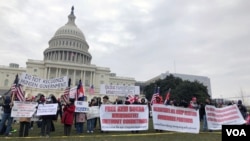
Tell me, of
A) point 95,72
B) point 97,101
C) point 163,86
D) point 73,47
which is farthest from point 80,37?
point 97,101

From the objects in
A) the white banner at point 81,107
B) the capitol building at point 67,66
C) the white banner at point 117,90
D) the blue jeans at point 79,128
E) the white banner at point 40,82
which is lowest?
the blue jeans at point 79,128

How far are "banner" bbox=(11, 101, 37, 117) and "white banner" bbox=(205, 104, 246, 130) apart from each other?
30.3 ft

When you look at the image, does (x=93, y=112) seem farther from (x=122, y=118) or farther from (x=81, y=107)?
(x=122, y=118)

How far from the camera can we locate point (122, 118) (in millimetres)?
12523

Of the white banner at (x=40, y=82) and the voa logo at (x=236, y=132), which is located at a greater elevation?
the white banner at (x=40, y=82)

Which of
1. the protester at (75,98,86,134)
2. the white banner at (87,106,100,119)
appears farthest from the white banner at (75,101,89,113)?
the white banner at (87,106,100,119)

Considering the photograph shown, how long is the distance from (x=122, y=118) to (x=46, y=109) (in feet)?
12.3

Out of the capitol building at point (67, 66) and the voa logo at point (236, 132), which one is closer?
the voa logo at point (236, 132)

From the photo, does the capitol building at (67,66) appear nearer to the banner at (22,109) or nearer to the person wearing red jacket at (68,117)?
the banner at (22,109)

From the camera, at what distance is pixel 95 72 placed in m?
102

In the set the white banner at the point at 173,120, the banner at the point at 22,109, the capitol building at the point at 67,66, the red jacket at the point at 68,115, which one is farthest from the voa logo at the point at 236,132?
the capitol building at the point at 67,66

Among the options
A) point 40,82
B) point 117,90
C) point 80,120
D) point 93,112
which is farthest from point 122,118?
point 40,82

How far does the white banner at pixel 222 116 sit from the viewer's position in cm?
1366

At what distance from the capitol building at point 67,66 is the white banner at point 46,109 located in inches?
3100
